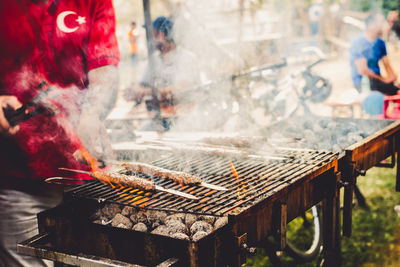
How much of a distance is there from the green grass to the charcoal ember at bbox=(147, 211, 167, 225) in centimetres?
236

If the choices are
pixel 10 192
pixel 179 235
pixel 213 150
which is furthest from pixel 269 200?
pixel 10 192

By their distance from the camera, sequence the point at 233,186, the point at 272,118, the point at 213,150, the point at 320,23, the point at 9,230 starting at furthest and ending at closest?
the point at 320,23 → the point at 272,118 → the point at 213,150 → the point at 9,230 → the point at 233,186

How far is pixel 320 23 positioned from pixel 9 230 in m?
24.5

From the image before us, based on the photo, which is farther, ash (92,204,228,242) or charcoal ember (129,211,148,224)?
charcoal ember (129,211,148,224)

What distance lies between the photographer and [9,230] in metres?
3.05

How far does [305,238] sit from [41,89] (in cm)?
386

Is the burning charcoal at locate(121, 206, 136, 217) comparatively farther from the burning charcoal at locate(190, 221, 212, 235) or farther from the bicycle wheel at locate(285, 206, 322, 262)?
the bicycle wheel at locate(285, 206, 322, 262)

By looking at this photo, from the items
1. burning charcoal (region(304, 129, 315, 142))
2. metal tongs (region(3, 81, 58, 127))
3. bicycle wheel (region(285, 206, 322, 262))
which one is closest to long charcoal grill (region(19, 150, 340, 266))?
metal tongs (region(3, 81, 58, 127))

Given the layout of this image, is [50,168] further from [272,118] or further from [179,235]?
[272,118]

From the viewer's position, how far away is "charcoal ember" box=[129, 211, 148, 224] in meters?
2.58

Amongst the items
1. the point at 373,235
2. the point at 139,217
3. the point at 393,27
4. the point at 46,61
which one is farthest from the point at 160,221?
the point at 393,27

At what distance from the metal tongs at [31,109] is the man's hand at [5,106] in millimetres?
23

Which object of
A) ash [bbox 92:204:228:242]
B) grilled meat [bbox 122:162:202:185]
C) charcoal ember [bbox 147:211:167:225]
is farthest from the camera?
grilled meat [bbox 122:162:202:185]

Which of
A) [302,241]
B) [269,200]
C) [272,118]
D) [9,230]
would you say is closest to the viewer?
[269,200]
